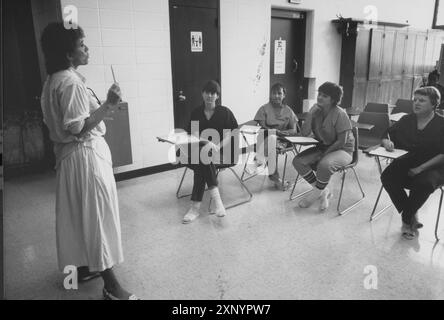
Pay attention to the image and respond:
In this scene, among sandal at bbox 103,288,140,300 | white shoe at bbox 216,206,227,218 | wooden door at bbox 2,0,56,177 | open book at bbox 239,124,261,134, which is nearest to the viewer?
sandal at bbox 103,288,140,300

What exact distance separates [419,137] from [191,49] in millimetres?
2934

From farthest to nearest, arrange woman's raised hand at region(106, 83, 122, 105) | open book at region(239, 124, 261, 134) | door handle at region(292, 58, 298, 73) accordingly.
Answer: door handle at region(292, 58, 298, 73), open book at region(239, 124, 261, 134), woman's raised hand at region(106, 83, 122, 105)

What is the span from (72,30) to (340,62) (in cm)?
607

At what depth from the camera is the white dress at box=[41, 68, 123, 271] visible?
1824mm

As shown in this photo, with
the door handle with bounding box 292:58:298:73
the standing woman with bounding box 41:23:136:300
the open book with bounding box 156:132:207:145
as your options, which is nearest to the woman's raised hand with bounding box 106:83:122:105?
the standing woman with bounding box 41:23:136:300

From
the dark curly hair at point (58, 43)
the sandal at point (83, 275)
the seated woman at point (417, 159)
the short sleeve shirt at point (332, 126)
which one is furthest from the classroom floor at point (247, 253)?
the dark curly hair at point (58, 43)

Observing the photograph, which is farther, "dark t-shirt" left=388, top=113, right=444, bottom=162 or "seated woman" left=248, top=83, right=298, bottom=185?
"seated woman" left=248, top=83, right=298, bottom=185

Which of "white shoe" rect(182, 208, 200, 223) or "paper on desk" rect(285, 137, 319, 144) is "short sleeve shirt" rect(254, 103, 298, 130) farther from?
"white shoe" rect(182, 208, 200, 223)

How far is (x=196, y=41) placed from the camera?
469 centimetres

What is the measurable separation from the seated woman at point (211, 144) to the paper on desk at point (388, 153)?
4.16ft

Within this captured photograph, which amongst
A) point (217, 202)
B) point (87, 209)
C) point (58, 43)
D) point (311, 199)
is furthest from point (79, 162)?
point (311, 199)

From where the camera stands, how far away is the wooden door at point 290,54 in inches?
234

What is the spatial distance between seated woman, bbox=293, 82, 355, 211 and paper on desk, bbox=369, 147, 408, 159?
0.38 meters

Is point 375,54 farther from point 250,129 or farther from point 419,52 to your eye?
point 250,129
